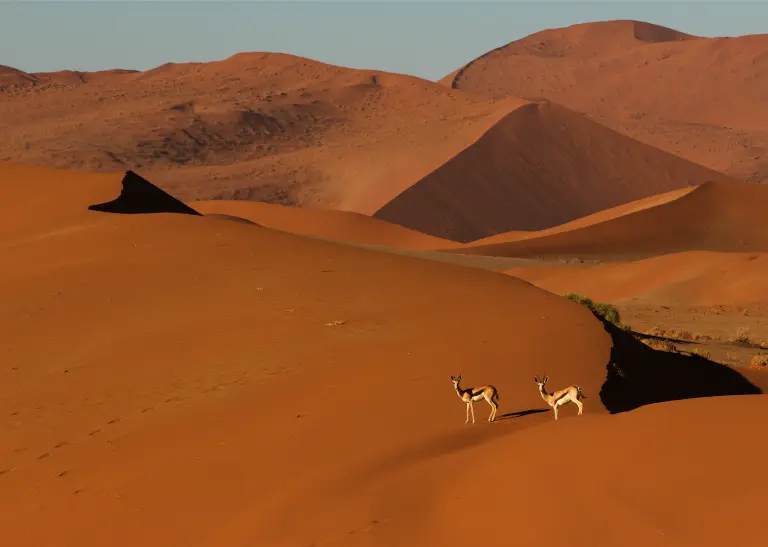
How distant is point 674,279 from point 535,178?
48.4 metres

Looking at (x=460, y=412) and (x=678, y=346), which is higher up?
(x=460, y=412)

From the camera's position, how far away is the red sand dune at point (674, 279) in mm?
36594

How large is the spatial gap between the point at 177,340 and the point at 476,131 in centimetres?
7840

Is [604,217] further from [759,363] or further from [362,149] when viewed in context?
[759,363]

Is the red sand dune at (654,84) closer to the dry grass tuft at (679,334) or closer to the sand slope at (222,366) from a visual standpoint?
the dry grass tuft at (679,334)

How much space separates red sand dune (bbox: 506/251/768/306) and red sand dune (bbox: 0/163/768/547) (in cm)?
1813

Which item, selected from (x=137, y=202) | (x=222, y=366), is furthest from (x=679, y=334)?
(x=222, y=366)

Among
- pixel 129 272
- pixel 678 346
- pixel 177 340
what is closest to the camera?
pixel 177 340

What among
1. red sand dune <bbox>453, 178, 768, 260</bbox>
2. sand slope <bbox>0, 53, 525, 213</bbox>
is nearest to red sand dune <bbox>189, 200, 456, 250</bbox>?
red sand dune <bbox>453, 178, 768, 260</bbox>

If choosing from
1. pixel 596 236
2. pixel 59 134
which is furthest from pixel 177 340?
pixel 59 134

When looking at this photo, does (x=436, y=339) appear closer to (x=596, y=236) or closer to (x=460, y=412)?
(x=460, y=412)

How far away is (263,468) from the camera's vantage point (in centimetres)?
967

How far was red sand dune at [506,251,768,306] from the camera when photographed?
120 feet

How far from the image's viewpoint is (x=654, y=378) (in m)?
14.9
